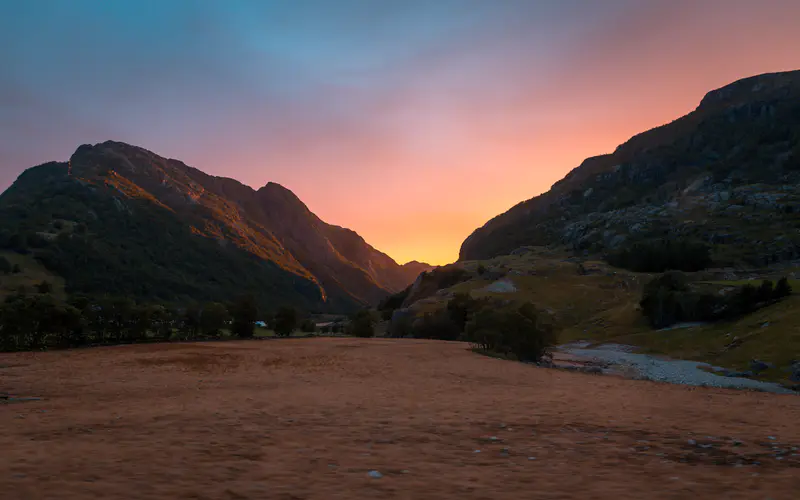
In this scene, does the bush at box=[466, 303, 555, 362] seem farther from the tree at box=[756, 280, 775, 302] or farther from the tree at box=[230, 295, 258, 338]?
the tree at box=[230, 295, 258, 338]

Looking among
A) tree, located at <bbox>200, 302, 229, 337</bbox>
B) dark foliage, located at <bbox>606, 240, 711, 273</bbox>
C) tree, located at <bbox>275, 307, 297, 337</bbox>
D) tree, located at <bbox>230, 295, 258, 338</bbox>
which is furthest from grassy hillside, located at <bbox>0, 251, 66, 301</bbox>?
dark foliage, located at <bbox>606, 240, 711, 273</bbox>

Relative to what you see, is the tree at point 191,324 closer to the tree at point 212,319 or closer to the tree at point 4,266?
the tree at point 212,319

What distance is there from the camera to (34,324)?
189 feet

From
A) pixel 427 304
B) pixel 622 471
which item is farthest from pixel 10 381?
pixel 427 304

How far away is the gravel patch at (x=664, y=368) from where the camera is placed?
34.8m

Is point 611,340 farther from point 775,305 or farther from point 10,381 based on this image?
point 10,381

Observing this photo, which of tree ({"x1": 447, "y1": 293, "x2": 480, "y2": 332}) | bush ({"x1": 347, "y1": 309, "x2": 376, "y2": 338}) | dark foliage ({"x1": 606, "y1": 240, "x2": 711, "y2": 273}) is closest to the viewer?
tree ({"x1": 447, "y1": 293, "x2": 480, "y2": 332})

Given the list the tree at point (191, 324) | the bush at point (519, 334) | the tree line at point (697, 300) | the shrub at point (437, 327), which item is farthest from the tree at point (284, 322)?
the tree line at point (697, 300)

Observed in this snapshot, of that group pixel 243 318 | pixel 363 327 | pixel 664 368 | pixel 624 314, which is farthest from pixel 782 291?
pixel 243 318

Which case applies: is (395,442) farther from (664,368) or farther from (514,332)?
(664,368)

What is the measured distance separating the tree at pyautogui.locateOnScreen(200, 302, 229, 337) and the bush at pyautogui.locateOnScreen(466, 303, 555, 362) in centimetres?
5191

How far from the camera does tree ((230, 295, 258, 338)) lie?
83.6 metres

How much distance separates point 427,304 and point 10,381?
86.7 m

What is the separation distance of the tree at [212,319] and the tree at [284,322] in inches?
477
